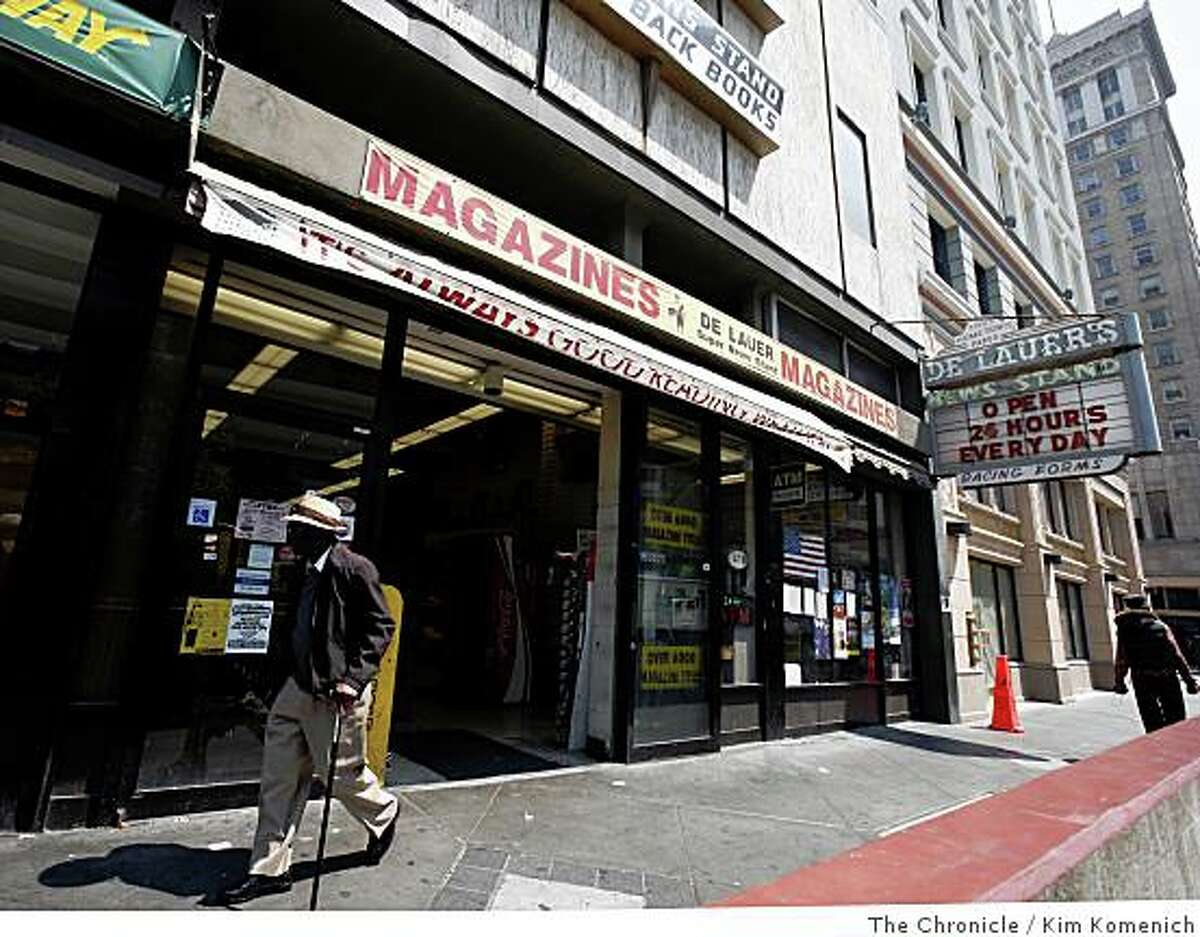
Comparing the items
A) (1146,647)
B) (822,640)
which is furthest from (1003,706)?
(822,640)

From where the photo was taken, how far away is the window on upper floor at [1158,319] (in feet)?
157

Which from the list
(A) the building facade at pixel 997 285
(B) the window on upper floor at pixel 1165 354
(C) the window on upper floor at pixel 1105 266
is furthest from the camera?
(C) the window on upper floor at pixel 1105 266

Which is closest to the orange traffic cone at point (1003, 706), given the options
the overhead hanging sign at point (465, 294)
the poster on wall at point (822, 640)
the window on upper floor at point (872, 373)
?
the poster on wall at point (822, 640)

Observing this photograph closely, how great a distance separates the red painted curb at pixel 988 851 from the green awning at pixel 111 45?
5009 mm

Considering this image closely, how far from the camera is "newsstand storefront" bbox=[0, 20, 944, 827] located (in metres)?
4.14

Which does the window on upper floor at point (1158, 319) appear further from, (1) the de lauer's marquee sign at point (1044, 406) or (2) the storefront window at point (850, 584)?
(2) the storefront window at point (850, 584)

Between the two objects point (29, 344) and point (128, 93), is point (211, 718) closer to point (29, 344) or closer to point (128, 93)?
point (29, 344)

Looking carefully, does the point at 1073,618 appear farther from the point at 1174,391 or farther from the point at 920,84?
the point at 1174,391

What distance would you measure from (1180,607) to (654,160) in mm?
50751

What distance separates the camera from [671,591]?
715cm

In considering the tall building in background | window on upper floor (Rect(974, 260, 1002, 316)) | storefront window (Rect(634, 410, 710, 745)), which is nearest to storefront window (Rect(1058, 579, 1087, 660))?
window on upper floor (Rect(974, 260, 1002, 316))

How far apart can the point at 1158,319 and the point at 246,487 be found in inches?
2475

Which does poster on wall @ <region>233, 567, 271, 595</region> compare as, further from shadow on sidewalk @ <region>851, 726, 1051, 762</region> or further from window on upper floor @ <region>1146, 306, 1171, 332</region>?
window on upper floor @ <region>1146, 306, 1171, 332</region>

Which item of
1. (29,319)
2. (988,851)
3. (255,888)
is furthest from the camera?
(29,319)
